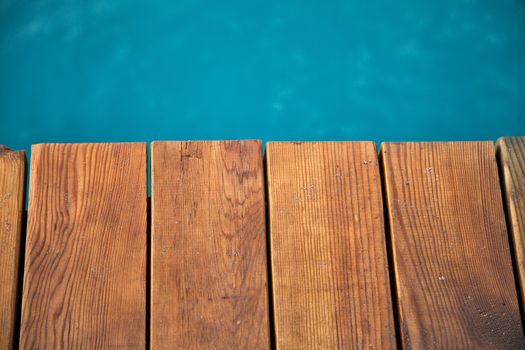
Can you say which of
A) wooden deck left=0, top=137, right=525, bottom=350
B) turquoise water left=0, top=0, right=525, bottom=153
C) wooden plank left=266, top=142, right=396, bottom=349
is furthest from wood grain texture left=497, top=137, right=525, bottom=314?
turquoise water left=0, top=0, right=525, bottom=153

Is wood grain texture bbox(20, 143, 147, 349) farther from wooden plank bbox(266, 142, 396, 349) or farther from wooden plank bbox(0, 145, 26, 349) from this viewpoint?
wooden plank bbox(266, 142, 396, 349)

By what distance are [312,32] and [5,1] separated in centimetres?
150

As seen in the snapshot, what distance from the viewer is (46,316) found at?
4.87ft

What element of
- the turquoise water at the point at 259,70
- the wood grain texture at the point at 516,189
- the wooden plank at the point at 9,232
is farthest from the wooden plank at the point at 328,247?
the turquoise water at the point at 259,70

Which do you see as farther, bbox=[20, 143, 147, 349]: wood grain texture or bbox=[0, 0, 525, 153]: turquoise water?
bbox=[0, 0, 525, 153]: turquoise water

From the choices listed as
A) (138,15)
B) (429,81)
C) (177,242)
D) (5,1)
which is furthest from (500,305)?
(5,1)

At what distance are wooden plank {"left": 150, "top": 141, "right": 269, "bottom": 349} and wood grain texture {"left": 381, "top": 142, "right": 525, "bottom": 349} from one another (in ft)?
0.99

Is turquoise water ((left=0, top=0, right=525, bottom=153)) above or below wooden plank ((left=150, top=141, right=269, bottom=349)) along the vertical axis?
above

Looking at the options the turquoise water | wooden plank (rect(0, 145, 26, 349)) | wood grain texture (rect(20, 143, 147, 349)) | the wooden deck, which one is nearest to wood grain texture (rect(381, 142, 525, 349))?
the wooden deck

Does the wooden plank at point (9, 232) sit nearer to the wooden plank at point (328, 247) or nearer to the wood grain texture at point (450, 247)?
the wooden plank at point (328, 247)

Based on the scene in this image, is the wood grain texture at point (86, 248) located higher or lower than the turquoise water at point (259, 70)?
lower

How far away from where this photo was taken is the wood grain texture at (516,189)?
5.16 feet

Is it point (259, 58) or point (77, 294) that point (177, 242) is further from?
point (259, 58)

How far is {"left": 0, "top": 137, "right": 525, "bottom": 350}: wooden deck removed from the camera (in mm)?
1490
